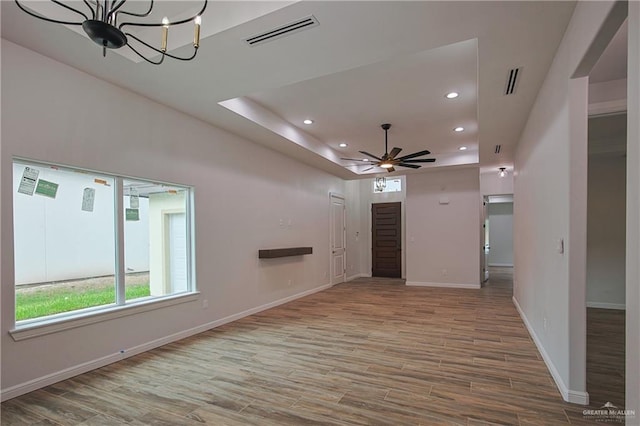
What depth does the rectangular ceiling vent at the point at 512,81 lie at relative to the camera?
3.27m

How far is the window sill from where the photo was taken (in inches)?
114

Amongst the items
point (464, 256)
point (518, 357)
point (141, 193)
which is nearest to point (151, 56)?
point (141, 193)

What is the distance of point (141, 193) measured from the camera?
4.10 m

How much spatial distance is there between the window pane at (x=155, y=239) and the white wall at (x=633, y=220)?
4.29 m

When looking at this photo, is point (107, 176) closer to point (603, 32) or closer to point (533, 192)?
point (603, 32)

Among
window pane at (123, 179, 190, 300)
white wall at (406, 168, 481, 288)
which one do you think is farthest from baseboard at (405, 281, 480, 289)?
window pane at (123, 179, 190, 300)

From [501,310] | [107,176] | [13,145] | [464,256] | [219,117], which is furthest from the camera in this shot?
[464,256]

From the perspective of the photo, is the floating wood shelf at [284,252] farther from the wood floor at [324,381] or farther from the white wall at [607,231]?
the white wall at [607,231]

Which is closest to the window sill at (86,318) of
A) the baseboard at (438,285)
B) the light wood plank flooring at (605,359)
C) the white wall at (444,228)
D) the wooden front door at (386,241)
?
the light wood plank flooring at (605,359)

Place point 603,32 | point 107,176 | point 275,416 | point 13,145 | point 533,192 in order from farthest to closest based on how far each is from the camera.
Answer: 1. point 533,192
2. point 107,176
3. point 13,145
4. point 275,416
5. point 603,32

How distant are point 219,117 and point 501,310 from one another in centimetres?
544

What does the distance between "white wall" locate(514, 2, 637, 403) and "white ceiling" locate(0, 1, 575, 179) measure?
269mm

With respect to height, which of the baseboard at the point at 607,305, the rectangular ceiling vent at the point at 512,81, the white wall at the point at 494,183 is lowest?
the baseboard at the point at 607,305

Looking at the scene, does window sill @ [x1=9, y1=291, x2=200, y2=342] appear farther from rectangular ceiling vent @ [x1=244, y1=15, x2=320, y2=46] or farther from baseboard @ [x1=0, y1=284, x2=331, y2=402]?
rectangular ceiling vent @ [x1=244, y1=15, x2=320, y2=46]
